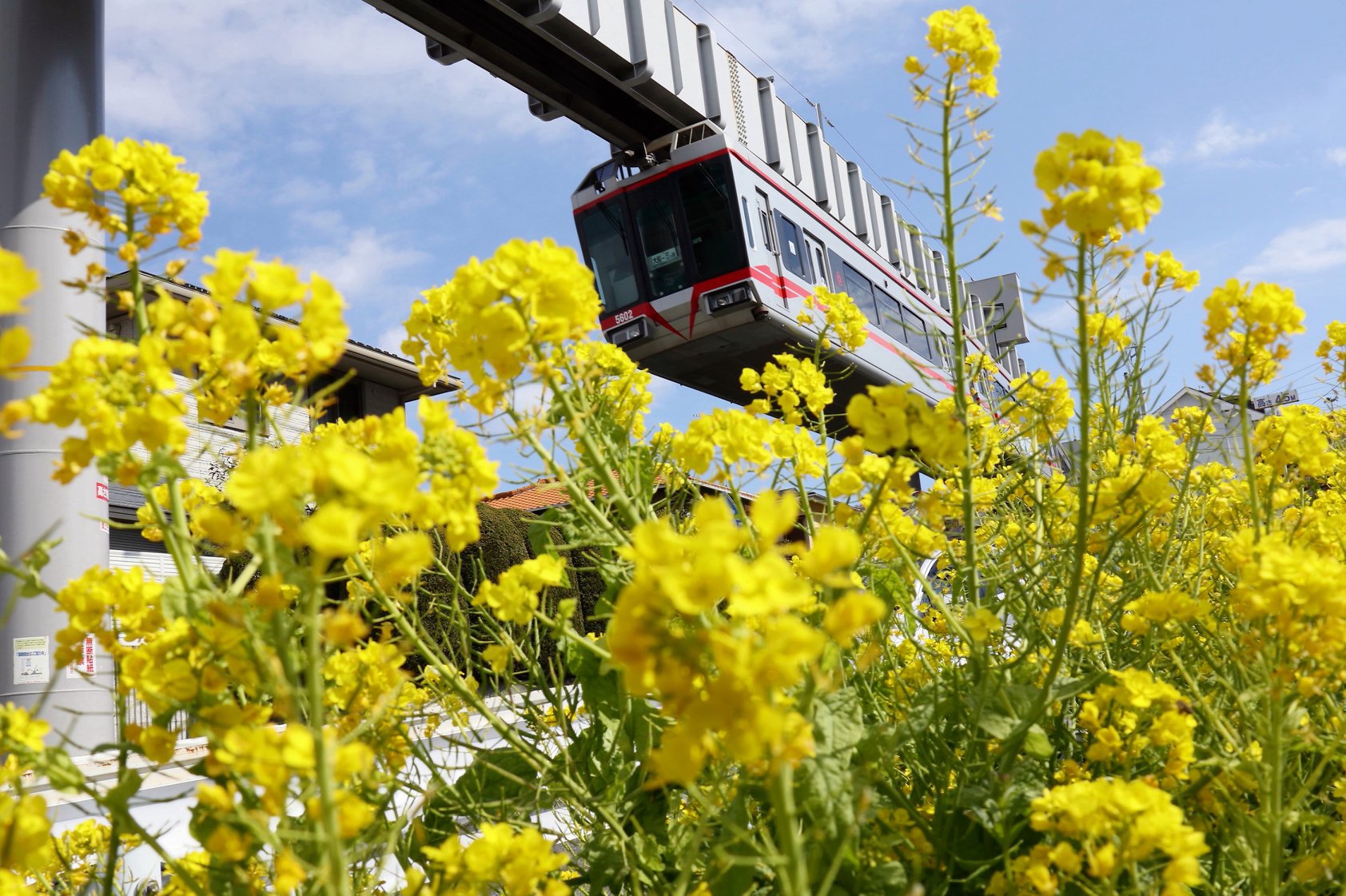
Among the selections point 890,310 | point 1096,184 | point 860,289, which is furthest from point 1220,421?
point 890,310

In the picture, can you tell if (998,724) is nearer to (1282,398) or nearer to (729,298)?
(1282,398)

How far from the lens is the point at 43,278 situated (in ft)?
18.1

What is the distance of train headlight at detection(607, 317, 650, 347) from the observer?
1186 cm

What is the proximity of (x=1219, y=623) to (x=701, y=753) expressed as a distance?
67.1 inches

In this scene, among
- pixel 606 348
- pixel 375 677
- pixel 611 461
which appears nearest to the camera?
pixel 375 677

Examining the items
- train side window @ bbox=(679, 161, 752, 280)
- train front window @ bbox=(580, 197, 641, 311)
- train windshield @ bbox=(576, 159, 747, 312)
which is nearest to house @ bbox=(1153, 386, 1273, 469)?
train side window @ bbox=(679, 161, 752, 280)

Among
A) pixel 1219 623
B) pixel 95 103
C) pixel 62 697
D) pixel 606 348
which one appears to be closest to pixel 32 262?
pixel 95 103

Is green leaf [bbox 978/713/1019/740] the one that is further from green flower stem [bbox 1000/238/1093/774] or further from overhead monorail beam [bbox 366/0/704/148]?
overhead monorail beam [bbox 366/0/704/148]

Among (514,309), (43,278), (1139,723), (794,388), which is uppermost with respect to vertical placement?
(43,278)

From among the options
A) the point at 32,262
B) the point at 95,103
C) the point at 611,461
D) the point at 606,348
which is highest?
the point at 95,103

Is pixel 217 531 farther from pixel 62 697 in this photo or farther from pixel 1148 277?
pixel 62 697

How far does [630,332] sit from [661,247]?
1.10m

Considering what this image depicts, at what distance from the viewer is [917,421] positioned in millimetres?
963

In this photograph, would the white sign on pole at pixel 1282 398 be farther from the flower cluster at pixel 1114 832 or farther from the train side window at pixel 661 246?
the train side window at pixel 661 246
